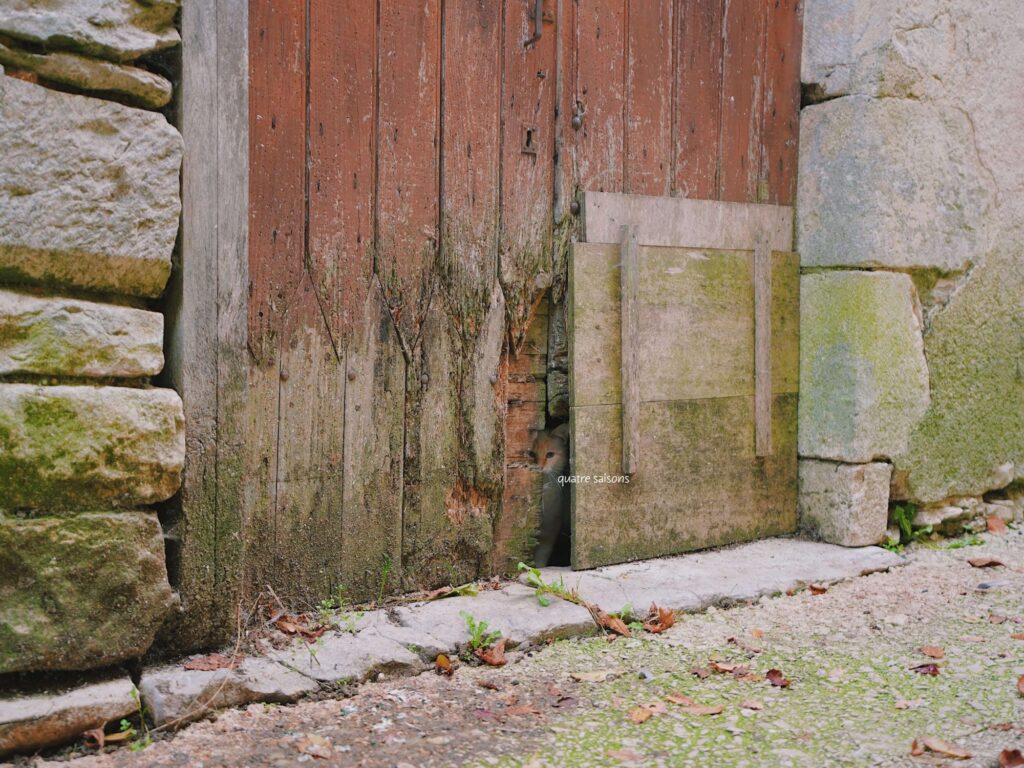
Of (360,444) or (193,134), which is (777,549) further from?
(193,134)

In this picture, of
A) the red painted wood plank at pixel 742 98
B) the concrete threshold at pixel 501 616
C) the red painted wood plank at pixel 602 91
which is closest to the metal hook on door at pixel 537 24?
the red painted wood plank at pixel 602 91

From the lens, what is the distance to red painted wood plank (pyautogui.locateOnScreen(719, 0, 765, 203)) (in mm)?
3465

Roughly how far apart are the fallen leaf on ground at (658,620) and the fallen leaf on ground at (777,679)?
376 millimetres

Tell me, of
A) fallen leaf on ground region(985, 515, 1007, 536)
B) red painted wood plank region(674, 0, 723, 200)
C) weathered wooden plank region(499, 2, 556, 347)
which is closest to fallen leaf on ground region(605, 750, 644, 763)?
weathered wooden plank region(499, 2, 556, 347)

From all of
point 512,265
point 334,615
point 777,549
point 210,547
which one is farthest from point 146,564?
point 777,549

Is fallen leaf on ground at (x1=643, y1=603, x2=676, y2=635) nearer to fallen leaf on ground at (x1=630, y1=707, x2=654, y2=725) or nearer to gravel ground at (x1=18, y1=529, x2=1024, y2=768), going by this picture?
gravel ground at (x1=18, y1=529, x2=1024, y2=768)

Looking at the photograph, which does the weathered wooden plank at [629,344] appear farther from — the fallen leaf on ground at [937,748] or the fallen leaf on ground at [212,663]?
the fallen leaf on ground at [212,663]

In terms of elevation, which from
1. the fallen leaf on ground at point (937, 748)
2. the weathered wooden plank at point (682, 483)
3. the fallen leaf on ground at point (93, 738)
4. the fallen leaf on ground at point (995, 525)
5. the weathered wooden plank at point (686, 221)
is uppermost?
the weathered wooden plank at point (686, 221)

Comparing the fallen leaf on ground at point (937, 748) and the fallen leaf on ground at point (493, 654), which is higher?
the fallen leaf on ground at point (493, 654)

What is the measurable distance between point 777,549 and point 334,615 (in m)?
1.71

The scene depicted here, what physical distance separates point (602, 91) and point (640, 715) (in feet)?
6.55

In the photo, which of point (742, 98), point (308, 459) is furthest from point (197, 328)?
point (742, 98)

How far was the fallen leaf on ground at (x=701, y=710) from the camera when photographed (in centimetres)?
221

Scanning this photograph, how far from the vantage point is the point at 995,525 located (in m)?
3.86
